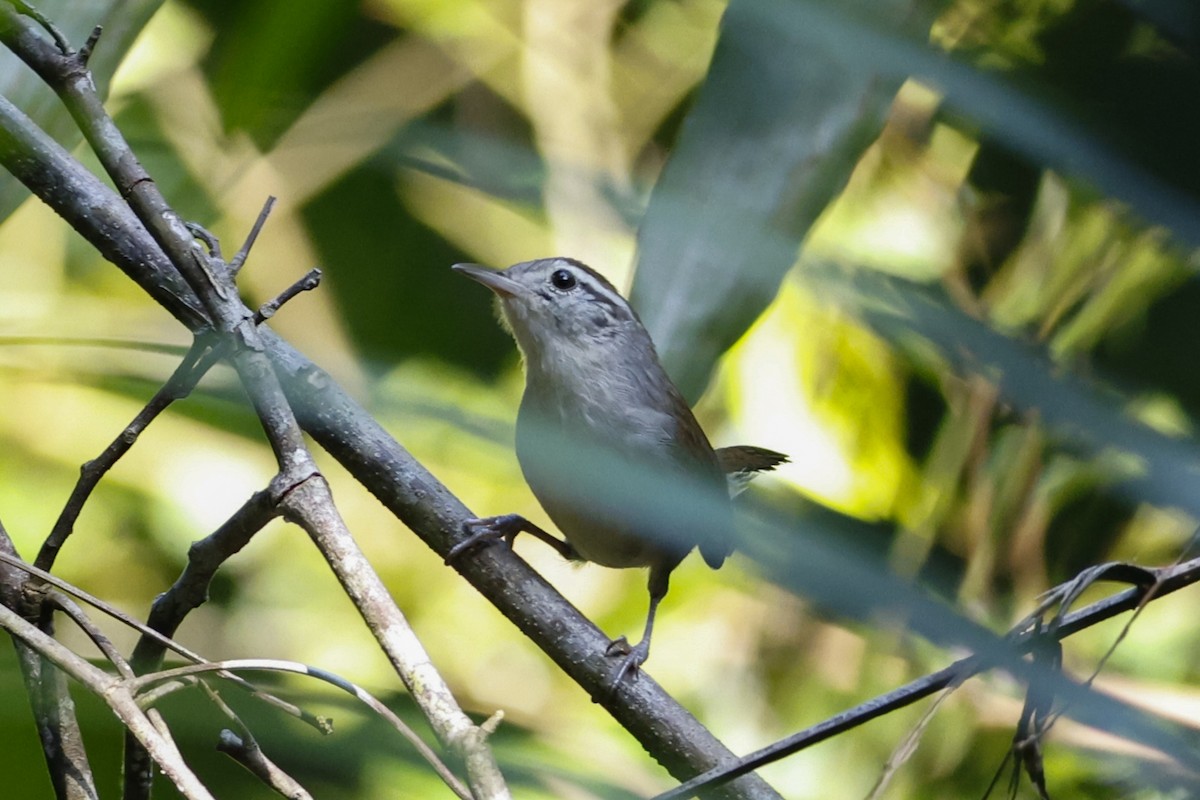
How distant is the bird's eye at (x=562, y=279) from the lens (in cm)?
252

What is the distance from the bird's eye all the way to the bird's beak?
82 millimetres

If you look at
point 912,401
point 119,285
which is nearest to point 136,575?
point 119,285

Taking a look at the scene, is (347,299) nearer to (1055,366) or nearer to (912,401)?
(912,401)

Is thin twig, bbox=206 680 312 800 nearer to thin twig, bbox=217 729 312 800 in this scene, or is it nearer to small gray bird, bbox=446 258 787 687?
thin twig, bbox=217 729 312 800

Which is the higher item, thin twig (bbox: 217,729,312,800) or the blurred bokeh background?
the blurred bokeh background

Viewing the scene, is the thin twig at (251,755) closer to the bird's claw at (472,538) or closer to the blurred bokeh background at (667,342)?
the blurred bokeh background at (667,342)

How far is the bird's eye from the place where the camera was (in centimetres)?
252

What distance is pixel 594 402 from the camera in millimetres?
2277

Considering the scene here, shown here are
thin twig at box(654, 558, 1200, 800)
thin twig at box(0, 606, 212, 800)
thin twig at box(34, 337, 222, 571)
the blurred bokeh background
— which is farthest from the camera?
thin twig at box(34, 337, 222, 571)

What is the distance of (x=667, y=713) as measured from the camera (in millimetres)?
1280

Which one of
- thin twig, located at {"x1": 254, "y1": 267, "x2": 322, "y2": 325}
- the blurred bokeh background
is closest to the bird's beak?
the blurred bokeh background

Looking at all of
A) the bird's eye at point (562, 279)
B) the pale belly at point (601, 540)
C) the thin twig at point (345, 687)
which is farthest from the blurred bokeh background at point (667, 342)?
the pale belly at point (601, 540)

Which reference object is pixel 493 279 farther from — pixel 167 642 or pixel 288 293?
pixel 167 642

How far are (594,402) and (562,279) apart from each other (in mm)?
373
